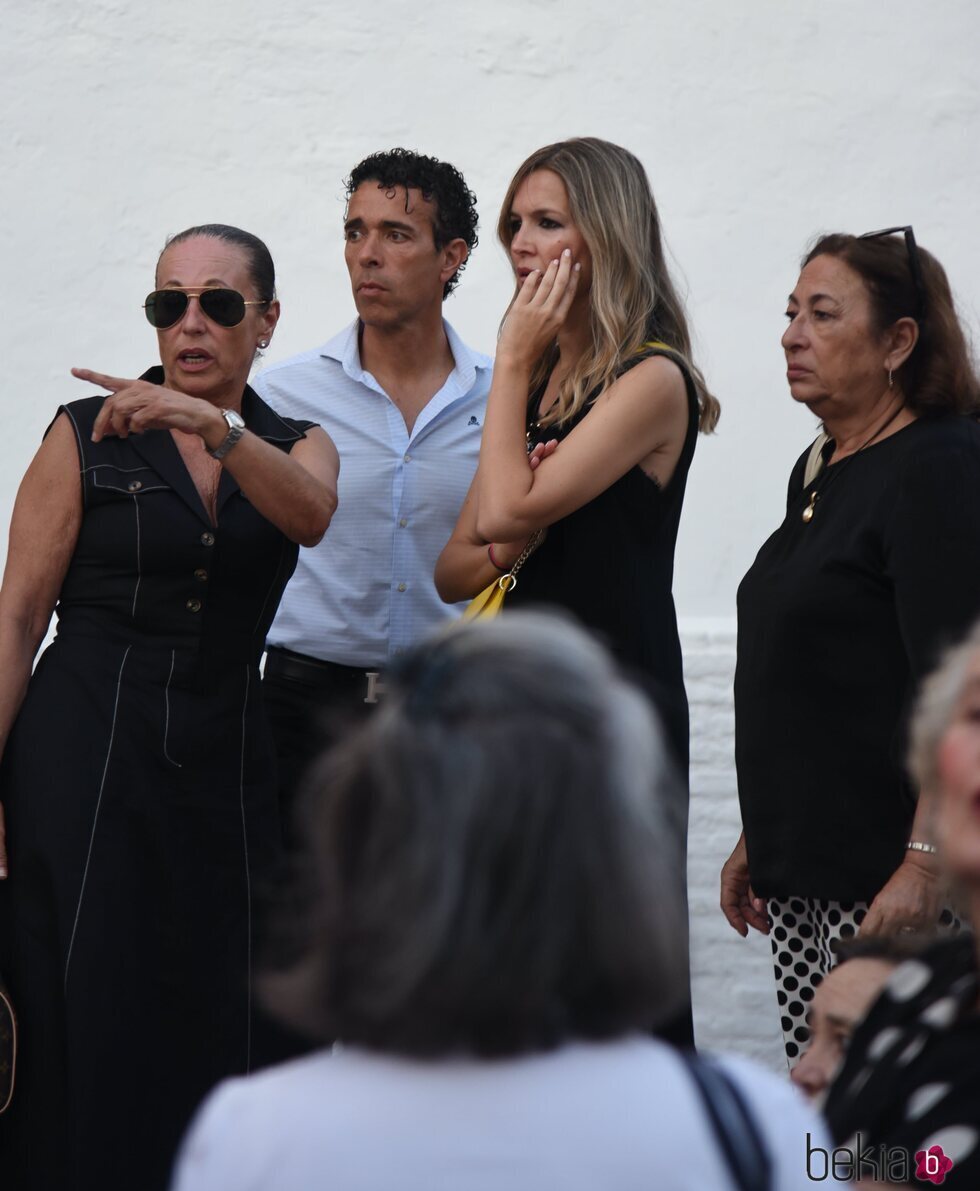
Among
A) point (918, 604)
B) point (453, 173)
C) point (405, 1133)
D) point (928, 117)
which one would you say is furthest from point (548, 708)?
point (928, 117)

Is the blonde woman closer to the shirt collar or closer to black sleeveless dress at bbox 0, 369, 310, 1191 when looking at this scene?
black sleeveless dress at bbox 0, 369, 310, 1191

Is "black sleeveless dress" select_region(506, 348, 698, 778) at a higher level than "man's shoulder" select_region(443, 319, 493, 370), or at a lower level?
lower

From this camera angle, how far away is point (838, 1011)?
1.87 metres

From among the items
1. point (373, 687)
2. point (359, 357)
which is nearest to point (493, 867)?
point (373, 687)

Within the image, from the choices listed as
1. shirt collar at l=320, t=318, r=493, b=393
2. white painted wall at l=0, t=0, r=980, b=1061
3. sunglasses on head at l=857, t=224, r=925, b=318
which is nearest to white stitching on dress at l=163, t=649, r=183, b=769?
shirt collar at l=320, t=318, r=493, b=393

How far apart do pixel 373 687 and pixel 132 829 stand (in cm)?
77

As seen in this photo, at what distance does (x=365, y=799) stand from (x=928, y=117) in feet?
15.3

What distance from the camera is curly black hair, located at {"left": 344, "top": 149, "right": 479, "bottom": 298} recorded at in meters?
4.06

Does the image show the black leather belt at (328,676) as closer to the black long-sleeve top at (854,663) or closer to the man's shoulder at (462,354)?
the man's shoulder at (462,354)

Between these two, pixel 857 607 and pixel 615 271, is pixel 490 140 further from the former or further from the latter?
pixel 857 607

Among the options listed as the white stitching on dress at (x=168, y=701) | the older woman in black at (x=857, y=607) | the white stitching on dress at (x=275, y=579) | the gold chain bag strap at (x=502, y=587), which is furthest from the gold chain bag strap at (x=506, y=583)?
the white stitching on dress at (x=168, y=701)

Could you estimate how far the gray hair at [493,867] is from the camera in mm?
1237

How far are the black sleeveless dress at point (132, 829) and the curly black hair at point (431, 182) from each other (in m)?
1.10

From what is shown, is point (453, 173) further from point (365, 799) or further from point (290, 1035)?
point (365, 799)
